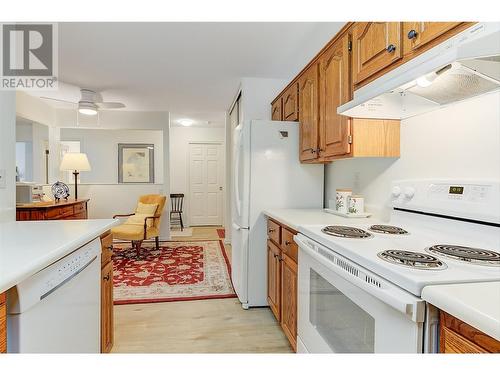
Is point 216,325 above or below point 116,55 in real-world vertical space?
below

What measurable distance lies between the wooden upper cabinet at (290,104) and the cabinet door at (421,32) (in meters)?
1.37

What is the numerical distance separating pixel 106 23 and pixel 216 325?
8.04ft

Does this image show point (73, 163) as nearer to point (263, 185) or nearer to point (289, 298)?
point (263, 185)

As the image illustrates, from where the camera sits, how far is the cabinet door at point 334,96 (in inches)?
69.5

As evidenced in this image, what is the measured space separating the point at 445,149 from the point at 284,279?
1.27 meters

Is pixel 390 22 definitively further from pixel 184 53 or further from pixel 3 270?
pixel 184 53

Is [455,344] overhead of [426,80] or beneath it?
beneath

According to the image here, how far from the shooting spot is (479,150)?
1.26 meters

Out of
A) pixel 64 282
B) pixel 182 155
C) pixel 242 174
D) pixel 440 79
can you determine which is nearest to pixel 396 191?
pixel 440 79

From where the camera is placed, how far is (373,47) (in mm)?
1487

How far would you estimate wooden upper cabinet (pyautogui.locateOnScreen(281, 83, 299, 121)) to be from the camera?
104 inches

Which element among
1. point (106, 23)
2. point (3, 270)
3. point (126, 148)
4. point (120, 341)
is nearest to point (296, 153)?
point (106, 23)

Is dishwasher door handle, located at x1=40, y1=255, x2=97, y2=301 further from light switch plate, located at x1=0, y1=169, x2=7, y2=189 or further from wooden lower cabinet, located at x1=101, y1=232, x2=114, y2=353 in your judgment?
light switch plate, located at x1=0, y1=169, x2=7, y2=189

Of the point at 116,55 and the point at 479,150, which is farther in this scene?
the point at 116,55
